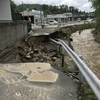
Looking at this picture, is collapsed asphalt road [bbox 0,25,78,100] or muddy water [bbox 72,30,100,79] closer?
collapsed asphalt road [bbox 0,25,78,100]

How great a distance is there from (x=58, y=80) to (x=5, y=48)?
17.3ft

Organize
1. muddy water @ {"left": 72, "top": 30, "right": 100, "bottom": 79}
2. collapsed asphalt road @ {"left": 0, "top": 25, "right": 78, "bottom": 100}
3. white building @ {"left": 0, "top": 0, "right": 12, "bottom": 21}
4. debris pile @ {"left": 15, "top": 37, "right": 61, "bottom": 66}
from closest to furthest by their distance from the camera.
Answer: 1. collapsed asphalt road @ {"left": 0, "top": 25, "right": 78, "bottom": 100}
2. debris pile @ {"left": 15, "top": 37, "right": 61, "bottom": 66}
3. muddy water @ {"left": 72, "top": 30, "right": 100, "bottom": 79}
4. white building @ {"left": 0, "top": 0, "right": 12, "bottom": 21}

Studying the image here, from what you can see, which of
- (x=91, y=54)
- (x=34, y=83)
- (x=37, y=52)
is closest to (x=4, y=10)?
(x=37, y=52)

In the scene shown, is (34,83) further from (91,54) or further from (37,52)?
(91,54)

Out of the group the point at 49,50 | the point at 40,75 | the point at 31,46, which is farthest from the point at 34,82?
the point at 31,46

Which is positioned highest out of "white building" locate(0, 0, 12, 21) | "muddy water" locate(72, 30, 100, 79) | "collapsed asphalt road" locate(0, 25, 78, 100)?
"white building" locate(0, 0, 12, 21)

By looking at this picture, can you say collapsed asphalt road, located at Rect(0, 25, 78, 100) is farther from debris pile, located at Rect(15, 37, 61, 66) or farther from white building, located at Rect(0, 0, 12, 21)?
white building, located at Rect(0, 0, 12, 21)

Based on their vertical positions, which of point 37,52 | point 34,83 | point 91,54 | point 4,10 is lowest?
point 91,54

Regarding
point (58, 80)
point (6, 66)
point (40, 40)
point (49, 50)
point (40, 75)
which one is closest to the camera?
point (58, 80)

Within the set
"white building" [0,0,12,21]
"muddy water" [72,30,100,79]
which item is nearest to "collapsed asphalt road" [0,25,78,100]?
"muddy water" [72,30,100,79]

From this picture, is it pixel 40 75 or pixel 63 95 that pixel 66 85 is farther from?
pixel 40 75

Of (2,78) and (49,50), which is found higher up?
(2,78)

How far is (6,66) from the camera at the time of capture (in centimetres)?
513

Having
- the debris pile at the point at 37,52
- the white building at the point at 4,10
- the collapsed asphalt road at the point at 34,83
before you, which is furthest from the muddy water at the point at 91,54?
the white building at the point at 4,10
